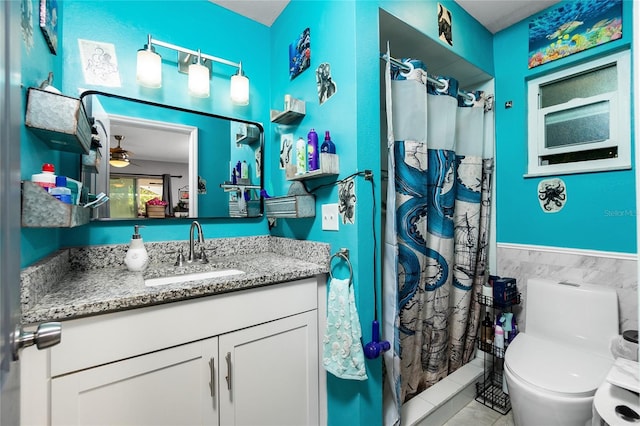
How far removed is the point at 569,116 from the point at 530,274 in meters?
1.07

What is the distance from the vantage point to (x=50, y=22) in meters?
1.13

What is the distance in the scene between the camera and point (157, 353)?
96cm

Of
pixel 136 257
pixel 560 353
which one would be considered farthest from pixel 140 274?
pixel 560 353

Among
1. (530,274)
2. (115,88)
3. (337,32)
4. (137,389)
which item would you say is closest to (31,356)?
(137,389)

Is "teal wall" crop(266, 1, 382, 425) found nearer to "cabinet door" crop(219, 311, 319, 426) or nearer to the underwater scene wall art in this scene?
"cabinet door" crop(219, 311, 319, 426)

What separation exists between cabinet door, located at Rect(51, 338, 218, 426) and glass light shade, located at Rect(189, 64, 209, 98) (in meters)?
1.34

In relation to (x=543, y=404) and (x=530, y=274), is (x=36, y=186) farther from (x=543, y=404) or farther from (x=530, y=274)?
(x=530, y=274)

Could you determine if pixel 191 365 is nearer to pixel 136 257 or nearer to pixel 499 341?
pixel 136 257

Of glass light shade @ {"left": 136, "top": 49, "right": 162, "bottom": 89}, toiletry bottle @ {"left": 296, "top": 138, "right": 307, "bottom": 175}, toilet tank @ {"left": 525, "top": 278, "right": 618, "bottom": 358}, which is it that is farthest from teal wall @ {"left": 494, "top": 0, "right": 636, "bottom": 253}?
glass light shade @ {"left": 136, "top": 49, "right": 162, "bottom": 89}

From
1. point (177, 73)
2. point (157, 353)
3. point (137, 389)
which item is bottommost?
point (137, 389)

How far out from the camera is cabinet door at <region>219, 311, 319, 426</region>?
1.11 meters

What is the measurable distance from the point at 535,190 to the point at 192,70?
2.32 m

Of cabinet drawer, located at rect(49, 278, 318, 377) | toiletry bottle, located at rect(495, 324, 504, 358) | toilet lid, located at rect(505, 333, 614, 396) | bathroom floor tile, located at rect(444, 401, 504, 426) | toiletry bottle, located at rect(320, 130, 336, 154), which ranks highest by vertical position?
toiletry bottle, located at rect(320, 130, 336, 154)

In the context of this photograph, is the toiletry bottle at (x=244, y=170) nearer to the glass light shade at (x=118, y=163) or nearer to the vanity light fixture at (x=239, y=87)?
the vanity light fixture at (x=239, y=87)
